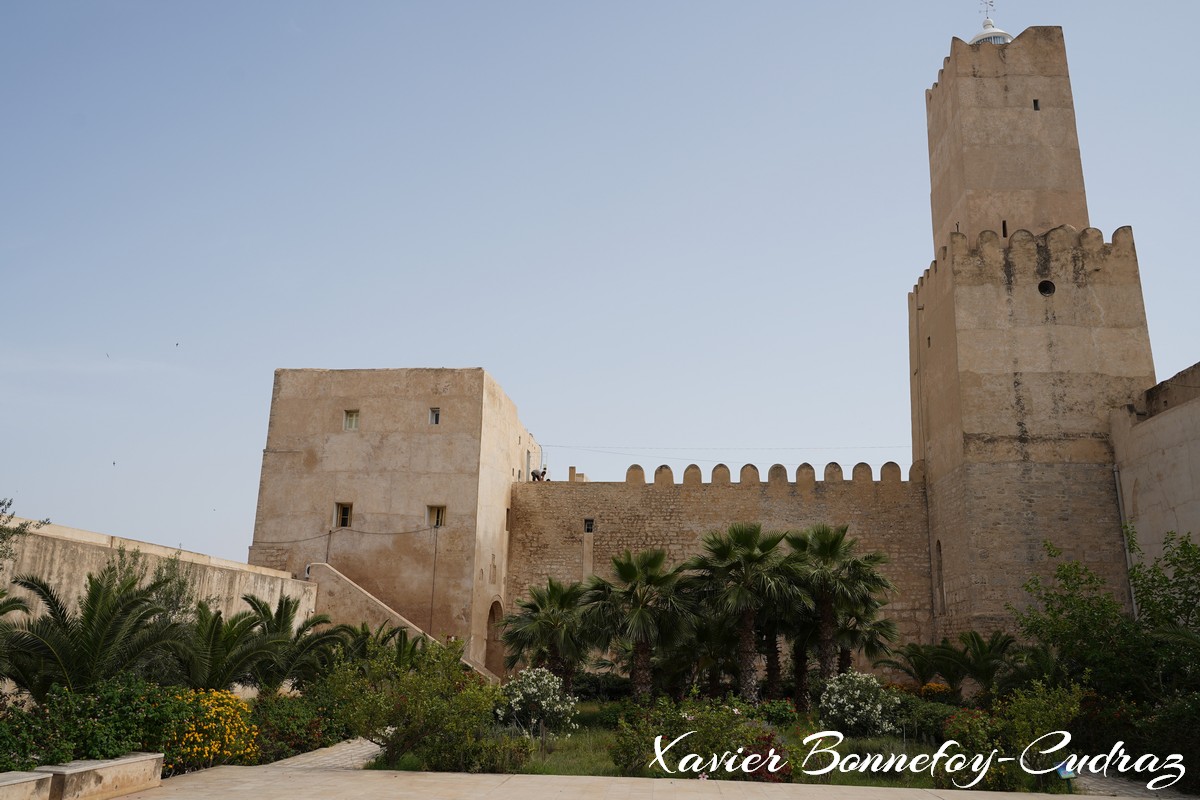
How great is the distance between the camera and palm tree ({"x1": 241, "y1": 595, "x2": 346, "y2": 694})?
40.8 ft

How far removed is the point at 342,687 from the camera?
1067 cm

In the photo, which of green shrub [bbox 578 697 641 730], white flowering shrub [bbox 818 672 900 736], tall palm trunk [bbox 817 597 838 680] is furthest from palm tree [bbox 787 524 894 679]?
green shrub [bbox 578 697 641 730]

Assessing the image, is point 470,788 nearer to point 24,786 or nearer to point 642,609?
point 24,786

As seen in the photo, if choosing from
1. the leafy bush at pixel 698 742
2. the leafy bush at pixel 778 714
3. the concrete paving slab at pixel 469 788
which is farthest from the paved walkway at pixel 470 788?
the leafy bush at pixel 778 714

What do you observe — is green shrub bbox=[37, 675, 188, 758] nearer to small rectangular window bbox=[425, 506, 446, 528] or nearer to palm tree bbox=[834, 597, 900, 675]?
palm tree bbox=[834, 597, 900, 675]

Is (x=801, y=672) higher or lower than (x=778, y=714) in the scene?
higher

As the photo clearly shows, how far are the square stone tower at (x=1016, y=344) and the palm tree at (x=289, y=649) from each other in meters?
11.9

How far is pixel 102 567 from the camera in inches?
466

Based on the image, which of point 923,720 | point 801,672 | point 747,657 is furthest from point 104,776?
A: point 801,672

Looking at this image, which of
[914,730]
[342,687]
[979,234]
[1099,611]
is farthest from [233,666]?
[979,234]

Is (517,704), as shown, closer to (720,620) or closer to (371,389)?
(720,620)

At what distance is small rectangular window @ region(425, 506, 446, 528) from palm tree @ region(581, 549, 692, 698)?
22.7 feet

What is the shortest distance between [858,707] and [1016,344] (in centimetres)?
1003

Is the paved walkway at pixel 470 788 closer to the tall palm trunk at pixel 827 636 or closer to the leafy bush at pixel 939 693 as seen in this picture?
the tall palm trunk at pixel 827 636
